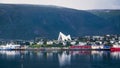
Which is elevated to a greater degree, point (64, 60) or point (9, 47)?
point (9, 47)

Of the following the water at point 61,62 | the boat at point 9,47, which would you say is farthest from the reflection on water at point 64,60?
the boat at point 9,47

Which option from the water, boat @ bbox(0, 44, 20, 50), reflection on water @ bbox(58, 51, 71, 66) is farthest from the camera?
boat @ bbox(0, 44, 20, 50)

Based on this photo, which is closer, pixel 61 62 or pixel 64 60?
pixel 61 62

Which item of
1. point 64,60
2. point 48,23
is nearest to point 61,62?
point 64,60

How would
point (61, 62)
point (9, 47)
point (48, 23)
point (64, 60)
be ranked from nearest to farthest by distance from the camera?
point (61, 62)
point (64, 60)
point (9, 47)
point (48, 23)

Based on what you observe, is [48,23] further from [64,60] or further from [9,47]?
[64,60]

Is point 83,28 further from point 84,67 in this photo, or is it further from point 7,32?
point 84,67

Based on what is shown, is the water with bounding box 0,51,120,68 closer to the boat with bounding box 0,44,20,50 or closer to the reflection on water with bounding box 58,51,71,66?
the reflection on water with bounding box 58,51,71,66

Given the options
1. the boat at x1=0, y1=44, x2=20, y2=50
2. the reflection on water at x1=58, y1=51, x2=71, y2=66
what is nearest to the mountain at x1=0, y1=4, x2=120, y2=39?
the boat at x1=0, y1=44, x2=20, y2=50
